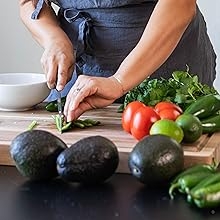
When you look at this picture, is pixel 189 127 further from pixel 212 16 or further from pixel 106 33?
pixel 212 16

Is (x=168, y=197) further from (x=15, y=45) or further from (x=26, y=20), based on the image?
(x=15, y=45)

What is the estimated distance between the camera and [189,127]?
3.70 feet

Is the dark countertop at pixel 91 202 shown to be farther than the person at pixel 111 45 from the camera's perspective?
No

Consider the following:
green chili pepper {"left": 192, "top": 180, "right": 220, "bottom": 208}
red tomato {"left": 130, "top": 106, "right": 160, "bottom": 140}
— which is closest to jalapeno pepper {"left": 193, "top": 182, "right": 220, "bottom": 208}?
green chili pepper {"left": 192, "top": 180, "right": 220, "bottom": 208}

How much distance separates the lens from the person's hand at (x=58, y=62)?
1.42 meters

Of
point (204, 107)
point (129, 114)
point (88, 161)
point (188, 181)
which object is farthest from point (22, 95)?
point (188, 181)

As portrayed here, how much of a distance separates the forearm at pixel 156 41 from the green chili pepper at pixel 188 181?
431mm

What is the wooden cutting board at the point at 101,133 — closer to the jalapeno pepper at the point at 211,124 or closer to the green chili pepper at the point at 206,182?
the jalapeno pepper at the point at 211,124

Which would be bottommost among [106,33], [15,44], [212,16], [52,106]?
[15,44]

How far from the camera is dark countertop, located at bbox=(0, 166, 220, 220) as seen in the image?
34.7 inches

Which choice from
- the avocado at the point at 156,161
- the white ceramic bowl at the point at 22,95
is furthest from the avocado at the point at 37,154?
the white ceramic bowl at the point at 22,95

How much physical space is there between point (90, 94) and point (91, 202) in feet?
1.36

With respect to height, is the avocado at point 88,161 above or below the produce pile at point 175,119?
above

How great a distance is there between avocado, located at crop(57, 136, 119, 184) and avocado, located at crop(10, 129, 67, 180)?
0.9 inches
